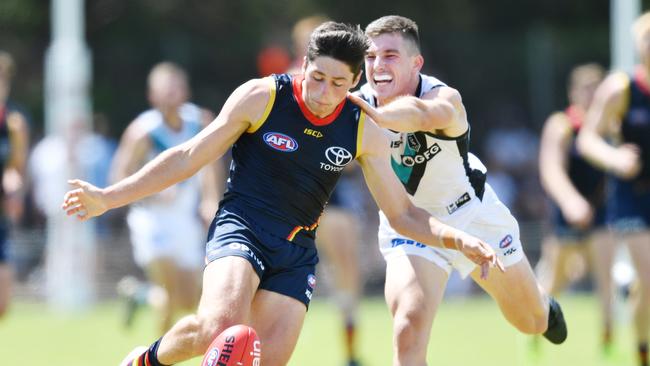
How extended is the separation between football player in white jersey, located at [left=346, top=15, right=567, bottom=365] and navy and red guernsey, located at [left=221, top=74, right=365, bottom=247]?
0.23 metres

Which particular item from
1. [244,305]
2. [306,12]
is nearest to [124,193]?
[244,305]

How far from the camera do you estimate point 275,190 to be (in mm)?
6496

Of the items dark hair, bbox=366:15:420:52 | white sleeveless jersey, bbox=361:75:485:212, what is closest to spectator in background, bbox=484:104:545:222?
white sleeveless jersey, bbox=361:75:485:212

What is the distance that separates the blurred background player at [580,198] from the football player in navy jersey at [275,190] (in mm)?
4804

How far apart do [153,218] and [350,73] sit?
4.72 metres

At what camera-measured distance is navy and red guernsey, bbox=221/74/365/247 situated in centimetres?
644

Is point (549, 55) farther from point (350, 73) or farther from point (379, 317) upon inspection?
point (350, 73)

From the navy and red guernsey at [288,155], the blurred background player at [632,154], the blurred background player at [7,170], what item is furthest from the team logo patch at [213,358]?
the blurred background player at [7,170]

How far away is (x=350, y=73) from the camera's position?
6.28m

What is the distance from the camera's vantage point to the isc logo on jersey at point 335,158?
21.3 ft

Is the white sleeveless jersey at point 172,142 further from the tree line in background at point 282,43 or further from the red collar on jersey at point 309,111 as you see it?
the tree line in background at point 282,43

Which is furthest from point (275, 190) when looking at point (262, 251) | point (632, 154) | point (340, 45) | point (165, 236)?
point (165, 236)

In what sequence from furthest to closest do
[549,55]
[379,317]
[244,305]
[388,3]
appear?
[388,3], [549,55], [379,317], [244,305]

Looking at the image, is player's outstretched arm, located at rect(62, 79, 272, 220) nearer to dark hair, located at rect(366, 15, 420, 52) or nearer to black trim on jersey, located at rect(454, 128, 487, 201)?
dark hair, located at rect(366, 15, 420, 52)
